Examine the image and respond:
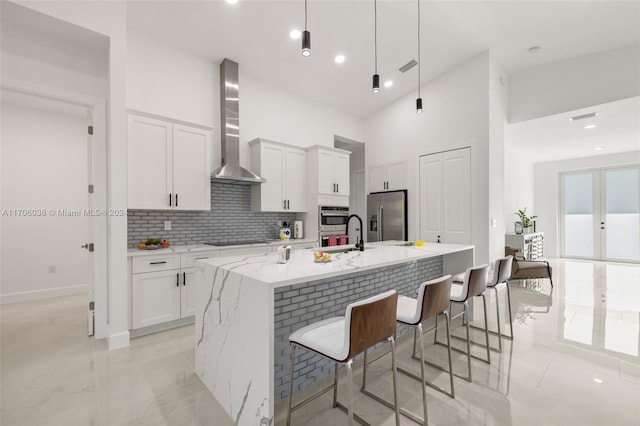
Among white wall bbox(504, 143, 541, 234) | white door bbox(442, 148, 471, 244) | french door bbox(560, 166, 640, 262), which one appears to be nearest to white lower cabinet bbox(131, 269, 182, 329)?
white door bbox(442, 148, 471, 244)

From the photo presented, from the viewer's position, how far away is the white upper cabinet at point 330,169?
194 inches

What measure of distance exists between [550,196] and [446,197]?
5.88 metres

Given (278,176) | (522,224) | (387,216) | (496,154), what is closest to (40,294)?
(278,176)

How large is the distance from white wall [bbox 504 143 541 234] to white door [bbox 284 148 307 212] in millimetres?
4723

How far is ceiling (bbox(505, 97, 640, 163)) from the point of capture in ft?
15.3

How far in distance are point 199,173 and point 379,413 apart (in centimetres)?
334

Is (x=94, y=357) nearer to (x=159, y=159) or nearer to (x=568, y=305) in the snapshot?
(x=159, y=159)

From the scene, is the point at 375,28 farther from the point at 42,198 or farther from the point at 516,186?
the point at 516,186

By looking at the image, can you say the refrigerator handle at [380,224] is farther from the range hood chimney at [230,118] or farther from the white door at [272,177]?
the range hood chimney at [230,118]

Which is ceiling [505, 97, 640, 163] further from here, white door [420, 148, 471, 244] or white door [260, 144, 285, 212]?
white door [260, 144, 285, 212]

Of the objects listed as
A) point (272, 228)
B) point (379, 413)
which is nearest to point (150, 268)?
point (272, 228)

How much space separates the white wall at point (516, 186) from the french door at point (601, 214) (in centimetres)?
90

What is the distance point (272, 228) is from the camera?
4973 mm

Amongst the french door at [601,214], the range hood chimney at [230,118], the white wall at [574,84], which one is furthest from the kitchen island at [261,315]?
the french door at [601,214]
